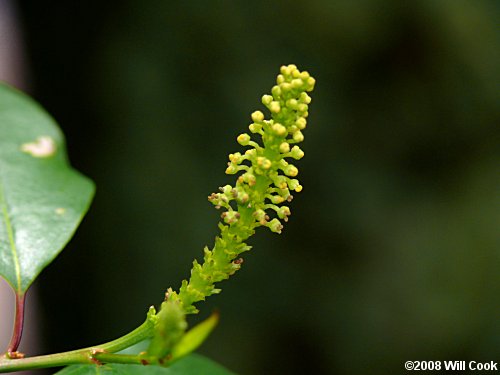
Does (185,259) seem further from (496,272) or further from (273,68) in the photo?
(496,272)

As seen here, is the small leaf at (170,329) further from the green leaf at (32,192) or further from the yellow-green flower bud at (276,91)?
the green leaf at (32,192)

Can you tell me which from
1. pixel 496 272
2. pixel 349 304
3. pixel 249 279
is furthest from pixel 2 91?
pixel 496 272

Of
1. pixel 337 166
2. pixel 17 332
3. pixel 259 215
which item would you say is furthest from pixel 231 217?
pixel 337 166

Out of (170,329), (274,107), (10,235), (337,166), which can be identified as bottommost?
(170,329)

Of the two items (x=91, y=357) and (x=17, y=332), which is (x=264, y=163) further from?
(x=17, y=332)

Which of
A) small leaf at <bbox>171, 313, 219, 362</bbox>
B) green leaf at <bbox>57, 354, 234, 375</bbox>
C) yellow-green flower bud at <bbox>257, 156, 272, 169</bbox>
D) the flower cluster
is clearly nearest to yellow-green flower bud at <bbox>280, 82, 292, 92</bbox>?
the flower cluster

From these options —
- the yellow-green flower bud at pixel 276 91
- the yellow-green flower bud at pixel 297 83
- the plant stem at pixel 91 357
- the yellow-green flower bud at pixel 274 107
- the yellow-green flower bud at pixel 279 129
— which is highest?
the yellow-green flower bud at pixel 297 83

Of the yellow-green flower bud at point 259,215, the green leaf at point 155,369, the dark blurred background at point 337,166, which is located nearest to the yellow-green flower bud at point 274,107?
the yellow-green flower bud at point 259,215
